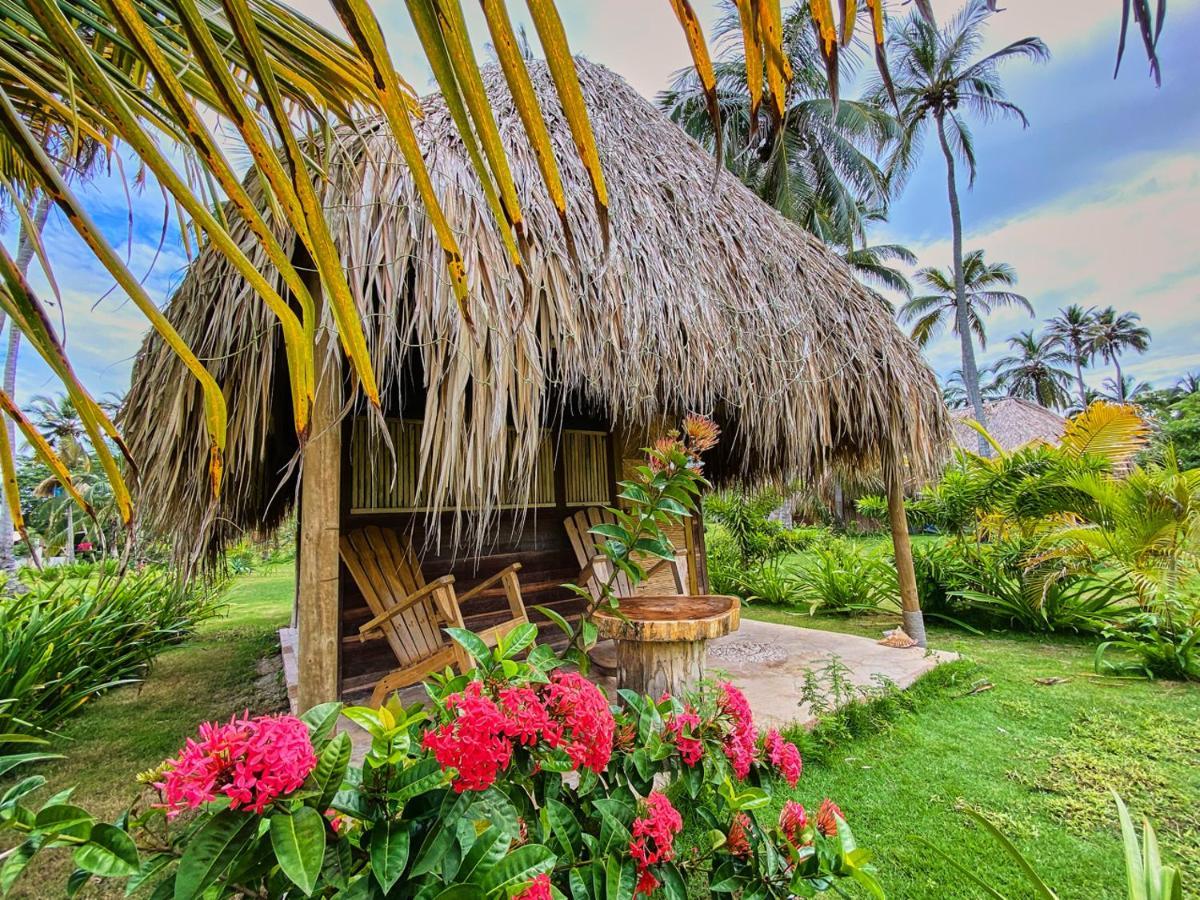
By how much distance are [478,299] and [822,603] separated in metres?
5.16

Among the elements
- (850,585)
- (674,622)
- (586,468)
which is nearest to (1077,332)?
(850,585)

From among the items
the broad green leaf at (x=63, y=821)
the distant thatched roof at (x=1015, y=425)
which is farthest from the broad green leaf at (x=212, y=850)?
the distant thatched roof at (x=1015, y=425)

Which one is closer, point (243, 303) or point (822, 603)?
point (243, 303)

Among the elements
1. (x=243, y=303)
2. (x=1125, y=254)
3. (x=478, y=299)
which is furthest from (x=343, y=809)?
(x=1125, y=254)

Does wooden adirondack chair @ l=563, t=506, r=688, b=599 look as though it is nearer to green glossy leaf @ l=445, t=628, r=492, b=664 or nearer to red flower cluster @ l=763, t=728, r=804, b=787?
red flower cluster @ l=763, t=728, r=804, b=787

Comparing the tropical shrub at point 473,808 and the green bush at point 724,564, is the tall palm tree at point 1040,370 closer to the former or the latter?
the green bush at point 724,564

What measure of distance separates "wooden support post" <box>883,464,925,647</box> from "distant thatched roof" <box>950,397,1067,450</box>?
40.0 ft

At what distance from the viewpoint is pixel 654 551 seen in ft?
4.08

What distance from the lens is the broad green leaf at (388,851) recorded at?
0.64 metres

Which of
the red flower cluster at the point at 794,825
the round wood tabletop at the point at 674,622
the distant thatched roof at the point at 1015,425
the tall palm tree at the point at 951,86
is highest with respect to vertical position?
the tall palm tree at the point at 951,86

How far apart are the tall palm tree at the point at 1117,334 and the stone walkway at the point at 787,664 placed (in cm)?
3276

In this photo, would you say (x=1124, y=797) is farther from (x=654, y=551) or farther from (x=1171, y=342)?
(x=1171, y=342)

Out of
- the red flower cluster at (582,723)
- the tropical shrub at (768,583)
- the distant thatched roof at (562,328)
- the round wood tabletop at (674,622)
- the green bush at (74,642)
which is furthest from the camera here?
the tropical shrub at (768,583)

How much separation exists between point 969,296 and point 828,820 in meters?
21.2
